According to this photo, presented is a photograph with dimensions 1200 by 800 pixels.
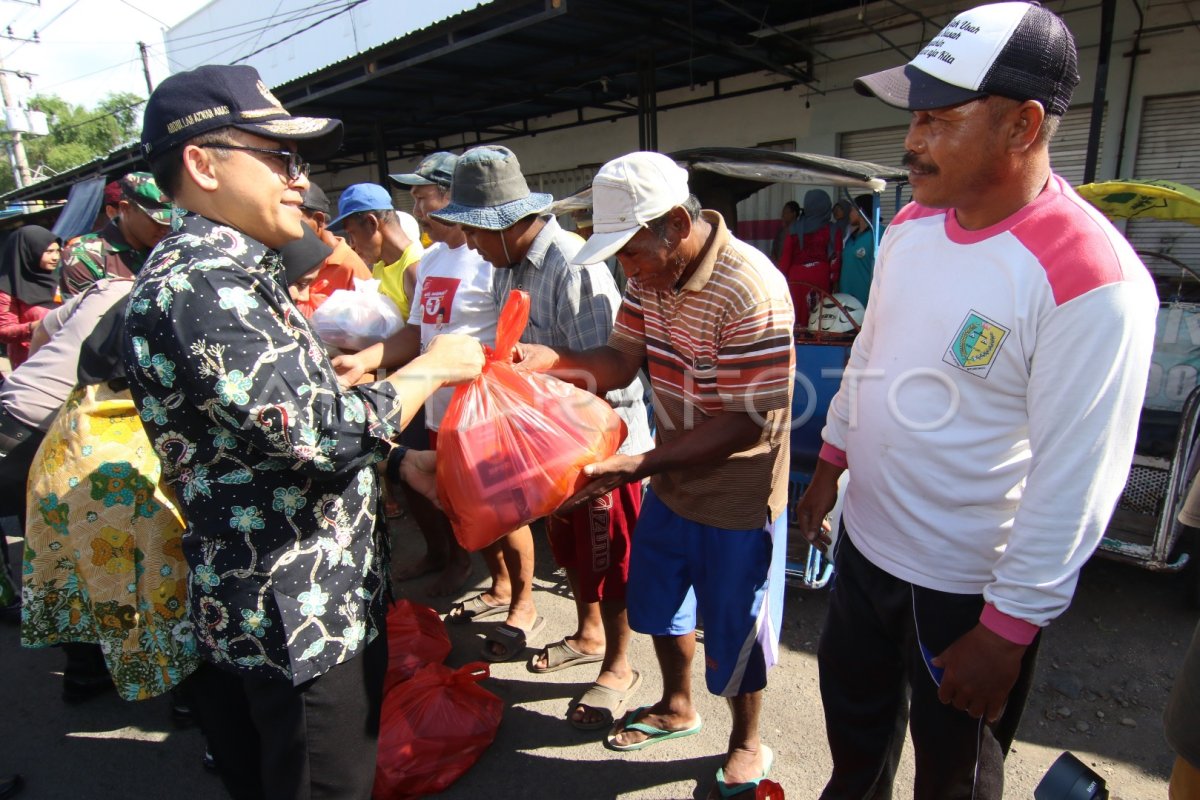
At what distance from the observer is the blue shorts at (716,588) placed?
196 centimetres

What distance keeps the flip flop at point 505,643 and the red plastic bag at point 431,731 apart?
48 centimetres

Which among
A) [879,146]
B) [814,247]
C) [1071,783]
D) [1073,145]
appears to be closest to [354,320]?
[1071,783]

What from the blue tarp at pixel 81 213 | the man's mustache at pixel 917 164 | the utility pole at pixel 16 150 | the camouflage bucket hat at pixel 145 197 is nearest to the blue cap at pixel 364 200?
the camouflage bucket hat at pixel 145 197

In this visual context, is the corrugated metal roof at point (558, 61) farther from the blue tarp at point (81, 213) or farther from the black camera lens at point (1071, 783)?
the black camera lens at point (1071, 783)

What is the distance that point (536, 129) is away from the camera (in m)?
12.8

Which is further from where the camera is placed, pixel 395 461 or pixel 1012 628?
pixel 395 461

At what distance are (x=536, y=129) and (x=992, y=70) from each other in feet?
41.4

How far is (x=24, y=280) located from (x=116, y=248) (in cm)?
346

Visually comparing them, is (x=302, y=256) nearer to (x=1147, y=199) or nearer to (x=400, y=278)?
(x=400, y=278)

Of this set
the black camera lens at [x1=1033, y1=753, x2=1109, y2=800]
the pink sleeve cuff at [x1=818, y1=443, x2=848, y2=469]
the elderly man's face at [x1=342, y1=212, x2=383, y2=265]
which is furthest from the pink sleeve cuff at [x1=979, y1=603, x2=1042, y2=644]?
the elderly man's face at [x1=342, y1=212, x2=383, y2=265]

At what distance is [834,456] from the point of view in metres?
1.83

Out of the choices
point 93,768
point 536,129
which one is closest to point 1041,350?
point 93,768

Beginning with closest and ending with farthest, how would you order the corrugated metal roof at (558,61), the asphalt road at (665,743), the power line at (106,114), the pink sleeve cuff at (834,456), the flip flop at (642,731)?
the pink sleeve cuff at (834,456)
the asphalt road at (665,743)
the flip flop at (642,731)
the corrugated metal roof at (558,61)
the power line at (106,114)

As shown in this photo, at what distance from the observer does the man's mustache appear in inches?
51.7
